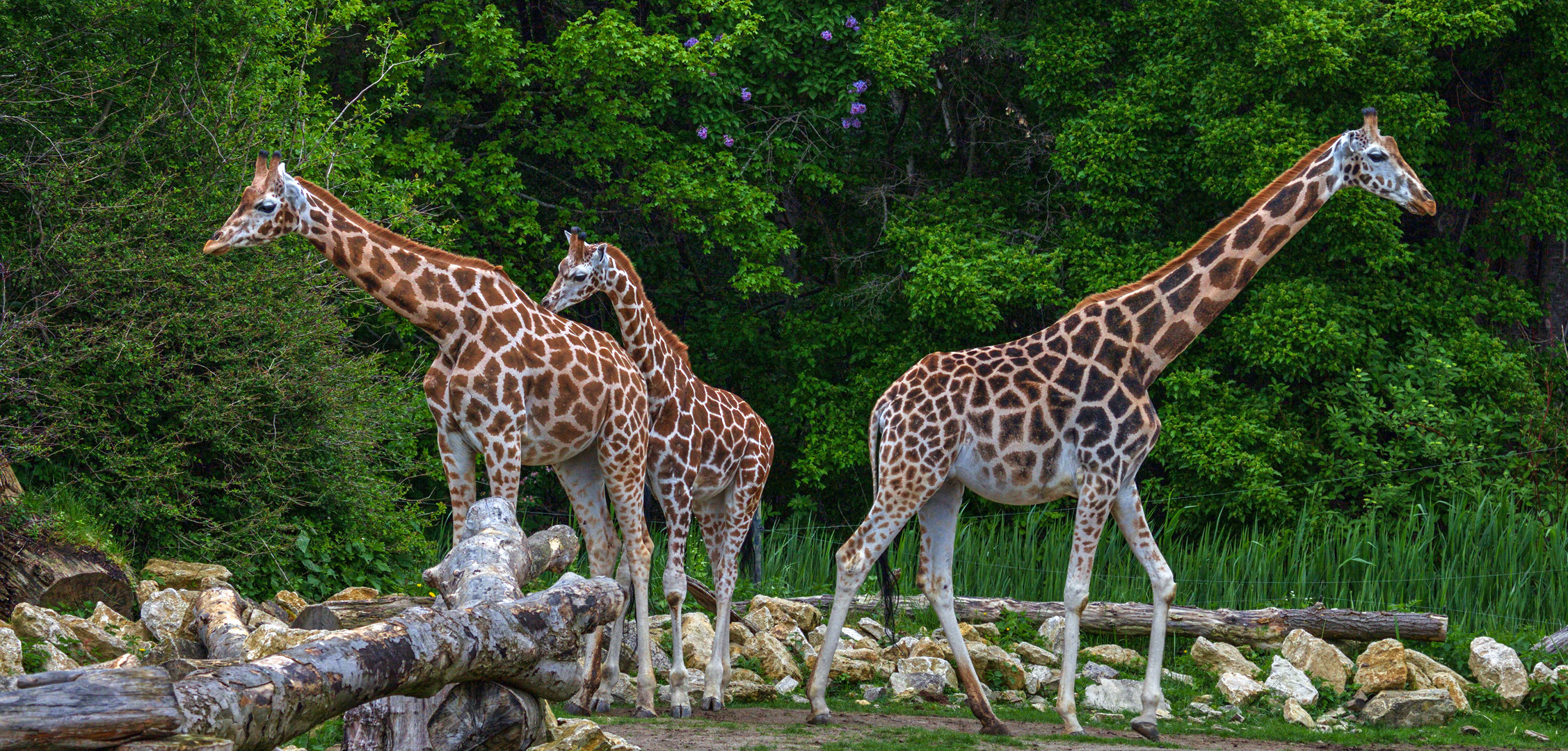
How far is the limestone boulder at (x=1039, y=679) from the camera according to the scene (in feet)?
29.8

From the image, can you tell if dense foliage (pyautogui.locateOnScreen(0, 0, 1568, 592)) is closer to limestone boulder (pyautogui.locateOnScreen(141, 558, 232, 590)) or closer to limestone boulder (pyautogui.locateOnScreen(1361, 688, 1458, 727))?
limestone boulder (pyautogui.locateOnScreen(141, 558, 232, 590))

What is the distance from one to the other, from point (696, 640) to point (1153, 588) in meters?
3.08

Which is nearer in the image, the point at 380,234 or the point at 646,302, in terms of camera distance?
the point at 380,234

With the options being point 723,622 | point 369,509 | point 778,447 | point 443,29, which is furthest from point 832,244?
point 723,622

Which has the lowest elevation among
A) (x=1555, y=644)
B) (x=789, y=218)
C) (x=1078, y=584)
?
(x=1555, y=644)

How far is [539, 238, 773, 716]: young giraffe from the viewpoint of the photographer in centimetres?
791

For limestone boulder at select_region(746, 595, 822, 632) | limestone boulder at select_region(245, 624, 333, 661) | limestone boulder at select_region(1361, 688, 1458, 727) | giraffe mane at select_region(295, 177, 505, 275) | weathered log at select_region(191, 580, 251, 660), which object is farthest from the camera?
limestone boulder at select_region(746, 595, 822, 632)

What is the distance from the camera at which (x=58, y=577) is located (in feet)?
26.7

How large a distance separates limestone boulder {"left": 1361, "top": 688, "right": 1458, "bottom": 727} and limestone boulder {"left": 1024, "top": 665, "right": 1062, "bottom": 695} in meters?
1.99

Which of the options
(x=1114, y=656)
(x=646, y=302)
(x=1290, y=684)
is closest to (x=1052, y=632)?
(x=1114, y=656)

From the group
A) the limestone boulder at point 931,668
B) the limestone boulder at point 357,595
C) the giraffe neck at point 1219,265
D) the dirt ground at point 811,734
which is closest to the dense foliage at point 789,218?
the limestone boulder at point 357,595

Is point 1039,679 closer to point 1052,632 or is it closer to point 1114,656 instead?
point 1114,656

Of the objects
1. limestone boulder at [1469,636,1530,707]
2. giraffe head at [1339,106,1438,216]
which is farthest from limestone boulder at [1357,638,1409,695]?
giraffe head at [1339,106,1438,216]

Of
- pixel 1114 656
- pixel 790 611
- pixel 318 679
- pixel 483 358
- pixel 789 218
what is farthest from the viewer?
pixel 789 218
